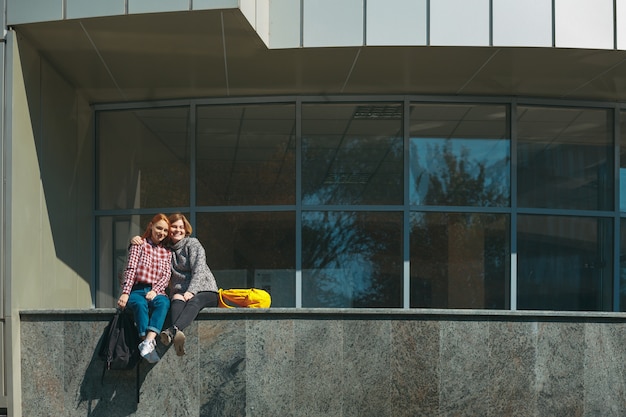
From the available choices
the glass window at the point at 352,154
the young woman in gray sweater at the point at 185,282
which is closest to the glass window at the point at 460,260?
the glass window at the point at 352,154

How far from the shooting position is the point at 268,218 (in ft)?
36.4

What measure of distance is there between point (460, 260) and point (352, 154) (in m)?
2.00

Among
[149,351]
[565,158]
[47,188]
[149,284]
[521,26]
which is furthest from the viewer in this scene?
[565,158]

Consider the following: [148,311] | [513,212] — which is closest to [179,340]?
[148,311]

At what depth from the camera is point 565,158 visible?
1131 cm

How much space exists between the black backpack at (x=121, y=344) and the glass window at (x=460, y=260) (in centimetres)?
404

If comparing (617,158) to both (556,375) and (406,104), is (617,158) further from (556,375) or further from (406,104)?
(556,375)

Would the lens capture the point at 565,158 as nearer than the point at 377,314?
No

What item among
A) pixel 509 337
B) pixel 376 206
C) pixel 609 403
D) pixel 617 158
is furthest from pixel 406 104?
pixel 609 403

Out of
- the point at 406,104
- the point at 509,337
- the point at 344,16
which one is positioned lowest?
the point at 509,337

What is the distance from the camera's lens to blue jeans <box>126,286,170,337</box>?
8.03 metres

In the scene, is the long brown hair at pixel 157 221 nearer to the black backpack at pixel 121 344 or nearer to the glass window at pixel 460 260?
the black backpack at pixel 121 344

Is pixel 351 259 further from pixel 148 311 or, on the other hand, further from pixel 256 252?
pixel 148 311

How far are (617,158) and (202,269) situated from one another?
20.1 ft
